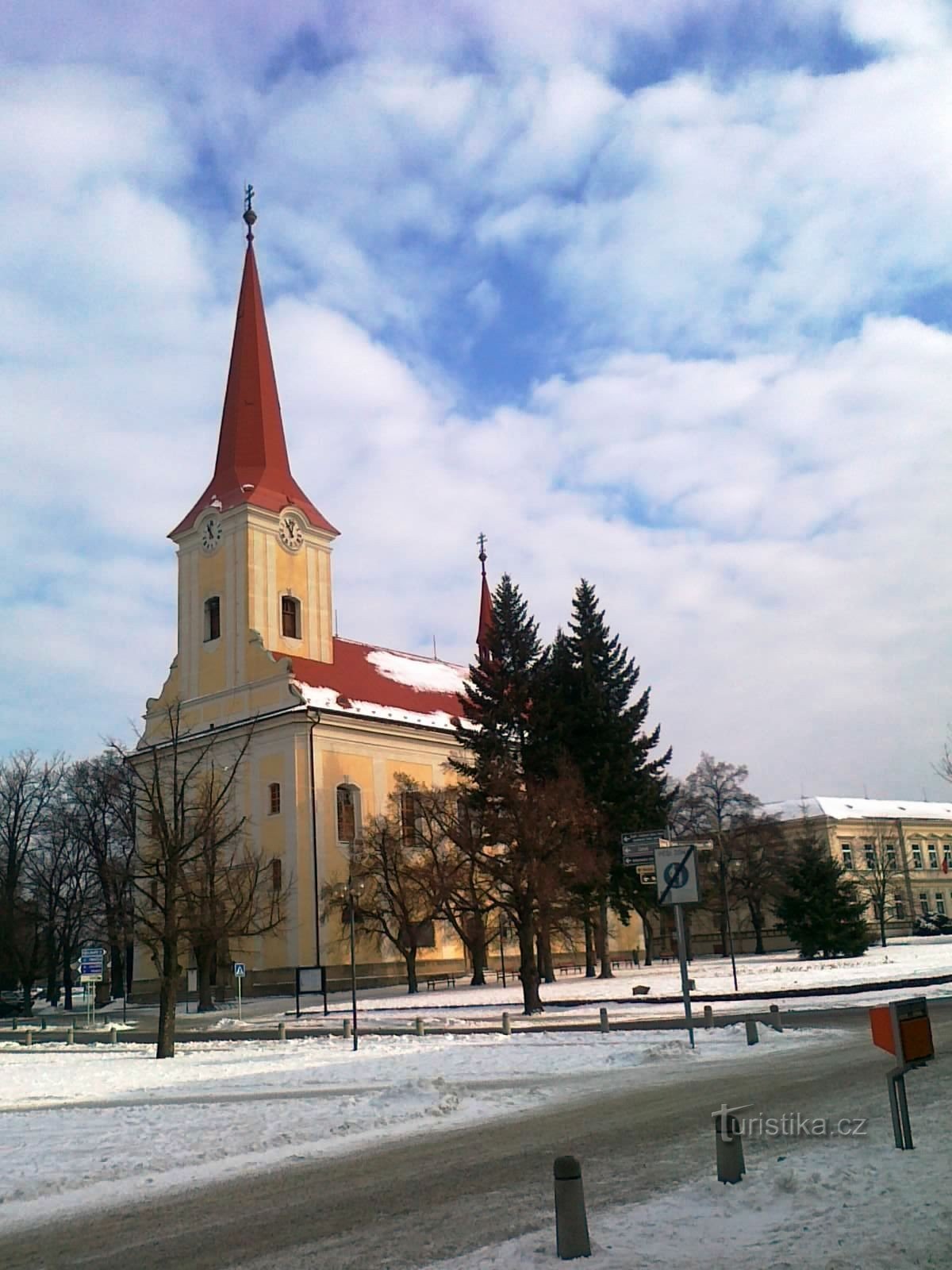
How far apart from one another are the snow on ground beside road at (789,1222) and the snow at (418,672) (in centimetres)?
5301

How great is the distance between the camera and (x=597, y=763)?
164 feet

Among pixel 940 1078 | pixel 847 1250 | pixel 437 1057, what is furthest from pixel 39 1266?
pixel 437 1057

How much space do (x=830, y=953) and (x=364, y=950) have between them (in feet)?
66.3

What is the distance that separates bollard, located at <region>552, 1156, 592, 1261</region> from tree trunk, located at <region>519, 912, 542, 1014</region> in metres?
25.4

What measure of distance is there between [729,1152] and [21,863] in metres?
62.4

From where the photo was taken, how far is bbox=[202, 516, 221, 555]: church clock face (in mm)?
57594

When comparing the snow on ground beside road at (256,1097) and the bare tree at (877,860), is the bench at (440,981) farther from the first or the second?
the bare tree at (877,860)

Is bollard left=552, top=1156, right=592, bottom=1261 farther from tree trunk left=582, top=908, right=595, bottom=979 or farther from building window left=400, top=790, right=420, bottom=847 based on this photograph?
building window left=400, top=790, right=420, bottom=847

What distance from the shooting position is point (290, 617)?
190ft

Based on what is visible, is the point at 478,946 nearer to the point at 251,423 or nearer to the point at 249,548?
the point at 249,548

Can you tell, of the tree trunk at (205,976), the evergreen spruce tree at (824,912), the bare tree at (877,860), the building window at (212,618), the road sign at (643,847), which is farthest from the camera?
the bare tree at (877,860)

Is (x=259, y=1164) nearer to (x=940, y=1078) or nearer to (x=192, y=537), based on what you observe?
(x=940, y=1078)

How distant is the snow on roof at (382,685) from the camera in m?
55.1

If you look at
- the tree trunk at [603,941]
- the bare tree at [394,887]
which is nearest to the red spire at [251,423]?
the bare tree at [394,887]
